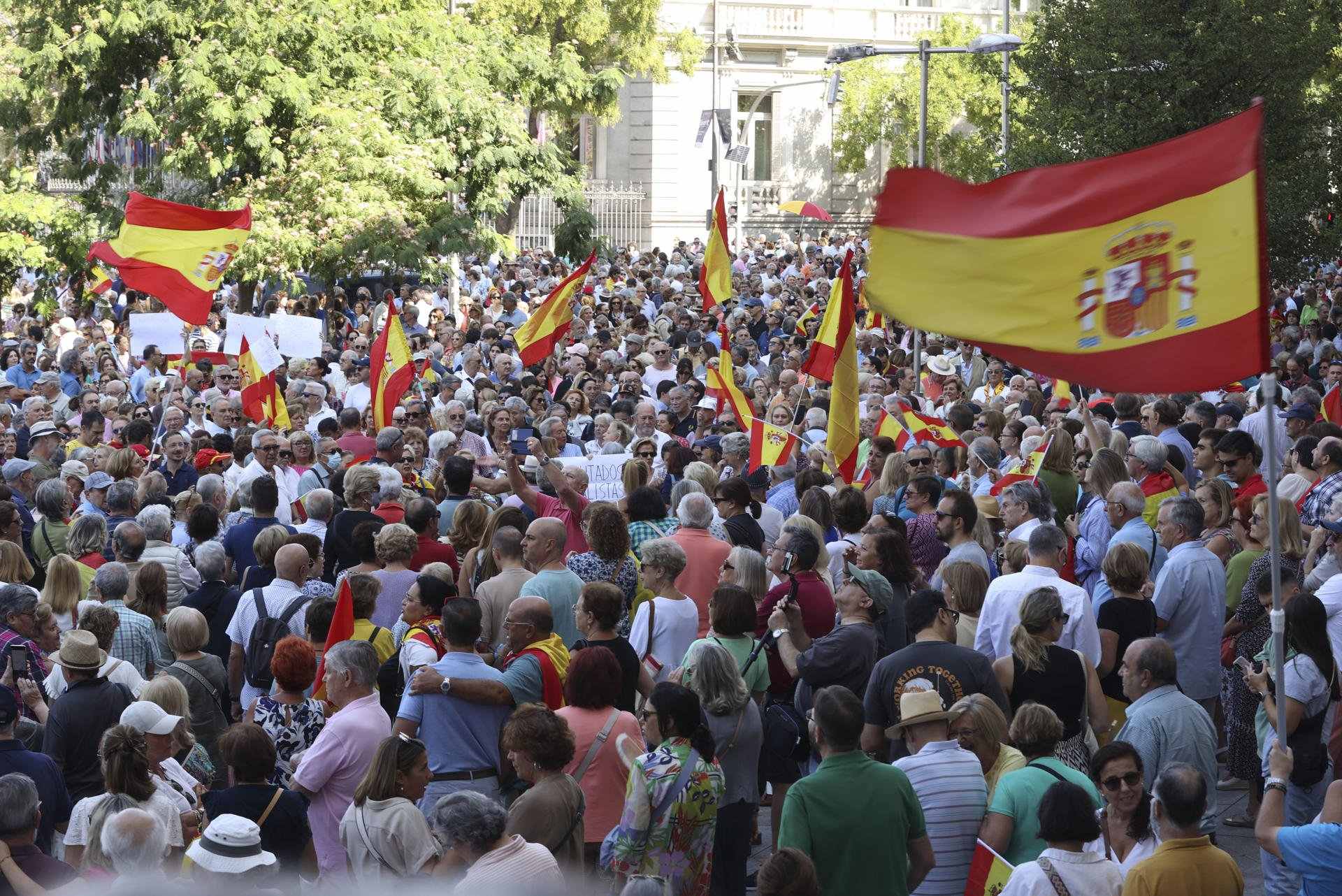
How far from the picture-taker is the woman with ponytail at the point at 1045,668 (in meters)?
7.02

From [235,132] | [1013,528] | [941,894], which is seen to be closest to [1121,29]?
[235,132]

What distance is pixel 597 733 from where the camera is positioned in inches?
254

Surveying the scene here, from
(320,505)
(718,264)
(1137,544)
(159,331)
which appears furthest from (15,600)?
(718,264)

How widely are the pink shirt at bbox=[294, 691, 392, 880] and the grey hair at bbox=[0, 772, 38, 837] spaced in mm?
1085

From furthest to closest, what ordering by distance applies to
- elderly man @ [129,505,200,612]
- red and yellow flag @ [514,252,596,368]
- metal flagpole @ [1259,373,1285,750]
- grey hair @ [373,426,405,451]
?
red and yellow flag @ [514,252,596,368] < grey hair @ [373,426,405,451] < elderly man @ [129,505,200,612] < metal flagpole @ [1259,373,1285,750]

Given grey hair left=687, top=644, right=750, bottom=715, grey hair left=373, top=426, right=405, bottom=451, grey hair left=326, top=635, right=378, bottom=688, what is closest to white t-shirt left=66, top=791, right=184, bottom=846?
grey hair left=326, top=635, right=378, bottom=688

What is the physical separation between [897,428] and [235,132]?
1284 cm

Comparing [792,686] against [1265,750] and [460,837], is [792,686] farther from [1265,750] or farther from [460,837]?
[460,837]

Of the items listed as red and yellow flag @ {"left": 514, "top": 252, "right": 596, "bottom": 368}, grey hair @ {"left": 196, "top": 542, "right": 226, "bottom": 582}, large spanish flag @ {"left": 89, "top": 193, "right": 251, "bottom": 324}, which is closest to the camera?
grey hair @ {"left": 196, "top": 542, "right": 226, "bottom": 582}

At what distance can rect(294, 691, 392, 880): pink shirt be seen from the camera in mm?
6531

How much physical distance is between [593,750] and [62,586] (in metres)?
3.30

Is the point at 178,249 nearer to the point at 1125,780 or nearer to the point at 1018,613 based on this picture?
the point at 1018,613

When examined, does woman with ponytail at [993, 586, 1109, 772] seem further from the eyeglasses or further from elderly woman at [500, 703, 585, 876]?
elderly woman at [500, 703, 585, 876]

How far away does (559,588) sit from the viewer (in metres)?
7.90
